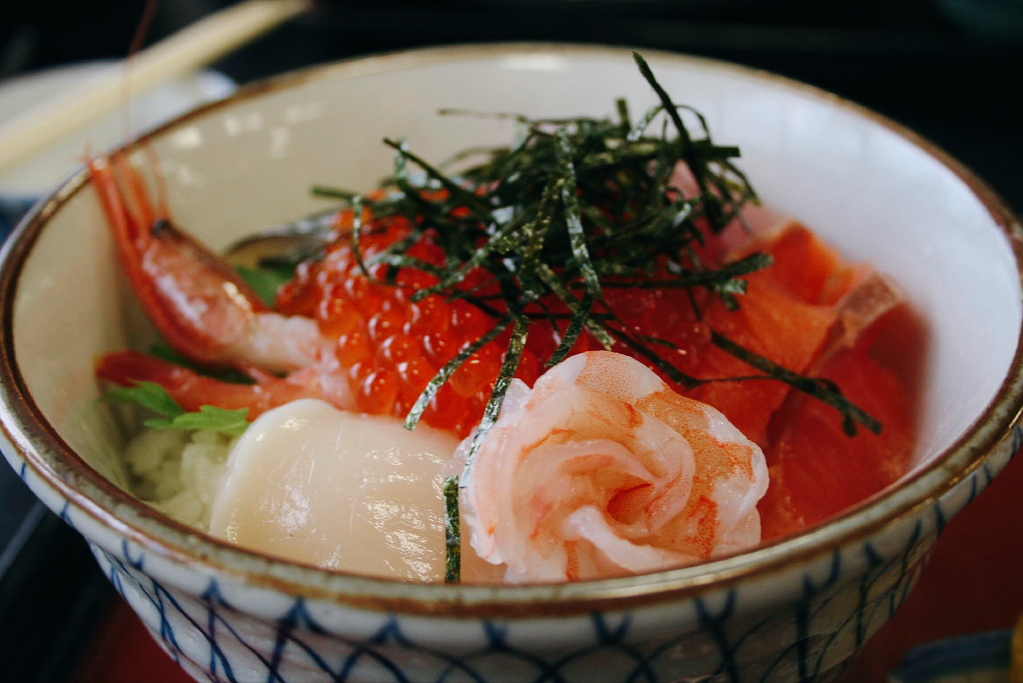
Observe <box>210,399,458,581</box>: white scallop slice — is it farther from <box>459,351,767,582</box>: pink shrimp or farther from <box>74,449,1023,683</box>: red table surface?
<box>74,449,1023,683</box>: red table surface

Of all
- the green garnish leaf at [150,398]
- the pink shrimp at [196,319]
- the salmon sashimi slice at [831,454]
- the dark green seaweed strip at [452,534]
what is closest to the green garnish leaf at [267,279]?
the pink shrimp at [196,319]

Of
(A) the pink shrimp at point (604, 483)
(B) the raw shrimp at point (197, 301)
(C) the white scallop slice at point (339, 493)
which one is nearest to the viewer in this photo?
(A) the pink shrimp at point (604, 483)

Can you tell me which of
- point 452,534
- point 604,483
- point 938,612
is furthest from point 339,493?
point 938,612

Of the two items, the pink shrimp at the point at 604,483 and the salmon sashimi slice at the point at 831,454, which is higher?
the pink shrimp at the point at 604,483

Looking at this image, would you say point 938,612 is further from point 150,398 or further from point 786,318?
point 150,398

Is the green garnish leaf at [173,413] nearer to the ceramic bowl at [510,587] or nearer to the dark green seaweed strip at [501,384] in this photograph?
the ceramic bowl at [510,587]

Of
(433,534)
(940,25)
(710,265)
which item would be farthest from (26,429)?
(940,25)
